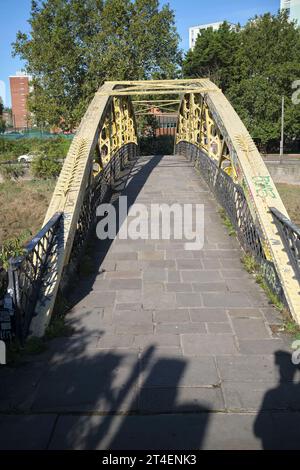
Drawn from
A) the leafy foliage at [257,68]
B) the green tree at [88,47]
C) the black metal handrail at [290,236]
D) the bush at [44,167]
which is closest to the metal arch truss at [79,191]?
the black metal handrail at [290,236]

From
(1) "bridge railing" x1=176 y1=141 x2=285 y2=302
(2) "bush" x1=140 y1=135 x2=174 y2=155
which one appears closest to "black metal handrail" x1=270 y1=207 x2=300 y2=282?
(1) "bridge railing" x1=176 y1=141 x2=285 y2=302

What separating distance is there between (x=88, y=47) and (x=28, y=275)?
24579 millimetres

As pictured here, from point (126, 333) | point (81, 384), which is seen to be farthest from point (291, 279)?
point (81, 384)

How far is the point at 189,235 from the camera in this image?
7.22 m

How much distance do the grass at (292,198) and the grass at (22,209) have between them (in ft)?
30.3

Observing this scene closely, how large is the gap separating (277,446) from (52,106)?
85.7ft

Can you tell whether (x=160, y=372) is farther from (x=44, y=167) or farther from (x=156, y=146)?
(x=156, y=146)

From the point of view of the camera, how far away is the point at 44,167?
20656 millimetres

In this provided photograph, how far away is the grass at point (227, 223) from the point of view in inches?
284

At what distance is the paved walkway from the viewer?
8.91ft

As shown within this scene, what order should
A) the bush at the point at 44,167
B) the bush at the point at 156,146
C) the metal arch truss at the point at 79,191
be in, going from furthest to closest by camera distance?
the bush at the point at 156,146 < the bush at the point at 44,167 < the metal arch truss at the point at 79,191

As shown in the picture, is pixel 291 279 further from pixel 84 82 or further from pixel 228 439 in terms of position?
pixel 84 82

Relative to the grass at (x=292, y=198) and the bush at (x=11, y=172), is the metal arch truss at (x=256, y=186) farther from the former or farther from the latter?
the bush at (x=11, y=172)

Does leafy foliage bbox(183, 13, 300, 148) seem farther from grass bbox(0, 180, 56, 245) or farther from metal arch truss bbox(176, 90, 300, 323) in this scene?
metal arch truss bbox(176, 90, 300, 323)
